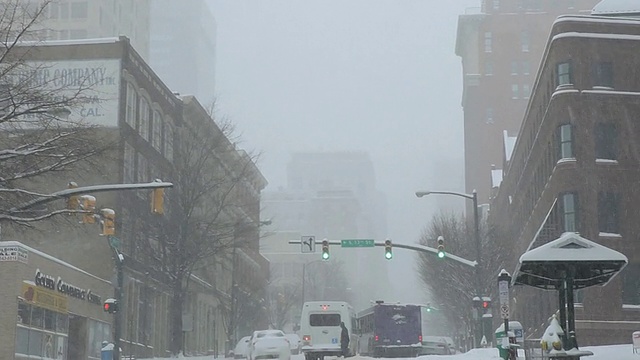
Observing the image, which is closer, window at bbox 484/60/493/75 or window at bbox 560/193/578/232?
window at bbox 560/193/578/232

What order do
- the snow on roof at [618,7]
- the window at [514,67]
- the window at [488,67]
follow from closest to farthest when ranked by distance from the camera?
the snow on roof at [618,7], the window at [514,67], the window at [488,67]

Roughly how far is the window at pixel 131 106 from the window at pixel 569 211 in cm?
2354

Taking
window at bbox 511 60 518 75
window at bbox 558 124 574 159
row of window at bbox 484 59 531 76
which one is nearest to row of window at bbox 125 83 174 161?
window at bbox 558 124 574 159

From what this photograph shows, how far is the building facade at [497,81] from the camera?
485 ft

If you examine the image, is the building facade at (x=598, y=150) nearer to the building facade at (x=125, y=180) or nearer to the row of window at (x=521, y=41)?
the building facade at (x=125, y=180)

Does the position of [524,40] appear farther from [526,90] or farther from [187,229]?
[187,229]

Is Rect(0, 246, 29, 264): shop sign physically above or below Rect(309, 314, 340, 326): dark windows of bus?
above

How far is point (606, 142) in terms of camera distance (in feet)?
182

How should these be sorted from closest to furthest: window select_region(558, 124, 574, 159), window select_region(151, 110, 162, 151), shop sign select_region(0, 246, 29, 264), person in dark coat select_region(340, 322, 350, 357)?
shop sign select_region(0, 246, 29, 264)
person in dark coat select_region(340, 322, 350, 357)
window select_region(558, 124, 574, 159)
window select_region(151, 110, 162, 151)

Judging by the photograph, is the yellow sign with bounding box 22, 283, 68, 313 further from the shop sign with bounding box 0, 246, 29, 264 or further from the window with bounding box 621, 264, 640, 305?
the window with bounding box 621, 264, 640, 305

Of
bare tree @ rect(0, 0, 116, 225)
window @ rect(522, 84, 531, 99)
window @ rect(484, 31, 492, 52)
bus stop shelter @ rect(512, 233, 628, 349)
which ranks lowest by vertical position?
bus stop shelter @ rect(512, 233, 628, 349)

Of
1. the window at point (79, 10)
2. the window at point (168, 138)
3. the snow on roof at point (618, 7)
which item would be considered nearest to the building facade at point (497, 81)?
the window at point (79, 10)

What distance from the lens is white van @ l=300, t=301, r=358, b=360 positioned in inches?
Answer: 1925

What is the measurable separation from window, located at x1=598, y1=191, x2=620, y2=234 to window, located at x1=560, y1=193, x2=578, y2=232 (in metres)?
1.26
